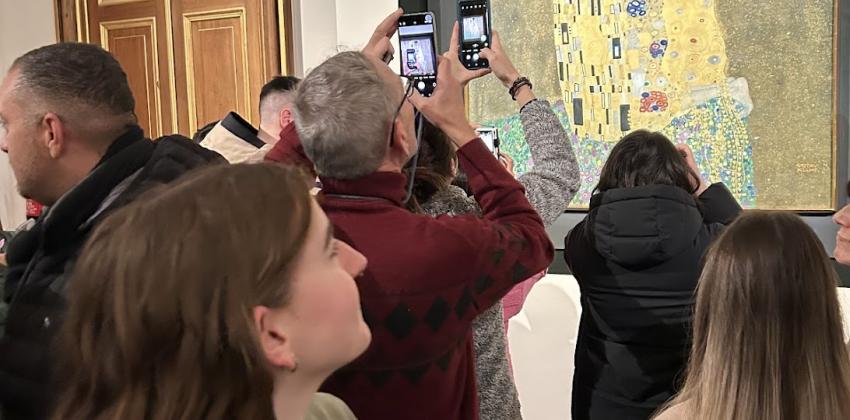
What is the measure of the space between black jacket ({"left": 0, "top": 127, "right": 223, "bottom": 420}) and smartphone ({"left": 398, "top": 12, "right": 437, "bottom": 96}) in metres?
0.55

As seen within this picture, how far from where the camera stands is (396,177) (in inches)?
54.8

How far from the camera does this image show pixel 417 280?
1.34m

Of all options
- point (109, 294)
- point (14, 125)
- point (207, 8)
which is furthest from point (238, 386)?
point (207, 8)

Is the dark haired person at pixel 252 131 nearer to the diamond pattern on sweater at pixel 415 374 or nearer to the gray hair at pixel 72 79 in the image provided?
the gray hair at pixel 72 79

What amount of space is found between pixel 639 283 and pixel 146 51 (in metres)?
2.80

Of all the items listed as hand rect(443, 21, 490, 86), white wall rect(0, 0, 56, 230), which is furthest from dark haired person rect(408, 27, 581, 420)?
white wall rect(0, 0, 56, 230)

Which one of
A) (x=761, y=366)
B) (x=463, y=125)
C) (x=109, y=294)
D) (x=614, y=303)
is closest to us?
(x=109, y=294)

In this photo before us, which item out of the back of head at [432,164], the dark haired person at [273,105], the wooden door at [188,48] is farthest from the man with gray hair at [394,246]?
the wooden door at [188,48]

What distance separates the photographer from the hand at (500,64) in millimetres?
1837

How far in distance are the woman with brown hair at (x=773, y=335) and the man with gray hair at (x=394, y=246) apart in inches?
12.5

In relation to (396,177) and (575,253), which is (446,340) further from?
(575,253)

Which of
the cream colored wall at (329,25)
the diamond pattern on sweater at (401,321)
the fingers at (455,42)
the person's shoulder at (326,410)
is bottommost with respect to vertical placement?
the person's shoulder at (326,410)

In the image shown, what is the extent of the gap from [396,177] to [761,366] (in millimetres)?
→ 652

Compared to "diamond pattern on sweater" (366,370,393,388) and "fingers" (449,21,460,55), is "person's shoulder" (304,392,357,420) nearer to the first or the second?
"diamond pattern on sweater" (366,370,393,388)
